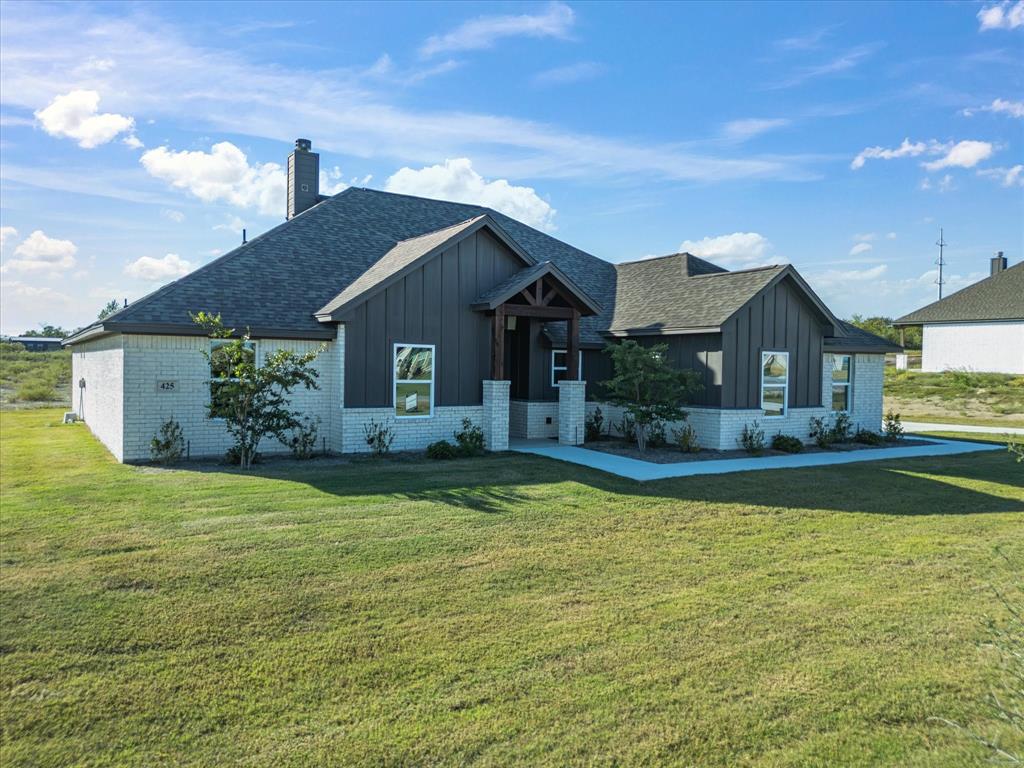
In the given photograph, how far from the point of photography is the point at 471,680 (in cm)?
488

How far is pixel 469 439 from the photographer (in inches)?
618

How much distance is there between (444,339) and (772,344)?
27.8 feet

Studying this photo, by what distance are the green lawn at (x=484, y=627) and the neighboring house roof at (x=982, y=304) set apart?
133ft

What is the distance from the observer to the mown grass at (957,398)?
2947 cm

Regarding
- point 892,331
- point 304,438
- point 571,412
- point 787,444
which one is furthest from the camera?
point 892,331

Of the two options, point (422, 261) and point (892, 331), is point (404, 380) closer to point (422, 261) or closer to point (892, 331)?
point (422, 261)

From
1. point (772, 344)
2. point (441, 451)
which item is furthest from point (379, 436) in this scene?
point (772, 344)

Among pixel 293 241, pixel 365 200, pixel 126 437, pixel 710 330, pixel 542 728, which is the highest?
pixel 365 200

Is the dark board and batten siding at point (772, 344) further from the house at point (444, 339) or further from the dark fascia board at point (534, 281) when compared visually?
the dark fascia board at point (534, 281)

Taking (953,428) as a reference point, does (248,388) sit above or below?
above

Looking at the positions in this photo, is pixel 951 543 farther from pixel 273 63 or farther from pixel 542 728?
pixel 273 63

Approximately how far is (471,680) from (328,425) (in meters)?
11.1

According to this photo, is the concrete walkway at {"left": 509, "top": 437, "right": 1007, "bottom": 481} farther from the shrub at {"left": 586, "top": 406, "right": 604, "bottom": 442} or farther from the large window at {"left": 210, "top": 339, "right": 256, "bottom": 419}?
the large window at {"left": 210, "top": 339, "right": 256, "bottom": 419}

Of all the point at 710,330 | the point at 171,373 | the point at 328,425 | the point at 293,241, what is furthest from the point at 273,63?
the point at 710,330
